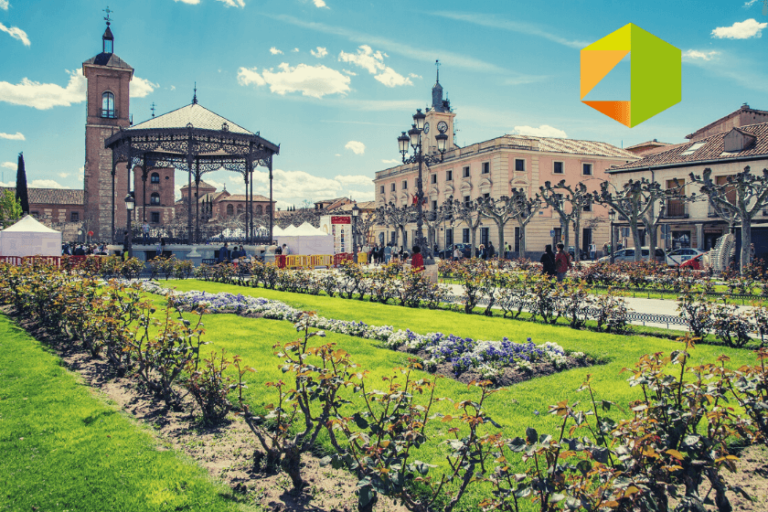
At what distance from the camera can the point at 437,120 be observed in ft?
164

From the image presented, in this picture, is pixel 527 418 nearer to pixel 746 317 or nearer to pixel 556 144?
pixel 746 317

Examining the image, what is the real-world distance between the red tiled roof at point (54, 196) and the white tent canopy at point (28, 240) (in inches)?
2107

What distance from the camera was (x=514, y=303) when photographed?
35.8 ft

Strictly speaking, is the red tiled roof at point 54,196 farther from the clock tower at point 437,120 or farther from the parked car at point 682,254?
the parked car at point 682,254

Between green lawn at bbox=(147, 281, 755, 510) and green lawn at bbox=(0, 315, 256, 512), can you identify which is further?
green lawn at bbox=(147, 281, 755, 510)

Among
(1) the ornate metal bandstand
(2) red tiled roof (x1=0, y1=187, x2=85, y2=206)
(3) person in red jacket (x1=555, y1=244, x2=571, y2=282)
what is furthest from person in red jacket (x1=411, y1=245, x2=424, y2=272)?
(2) red tiled roof (x1=0, y1=187, x2=85, y2=206)

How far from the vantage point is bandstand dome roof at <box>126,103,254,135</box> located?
21094 millimetres

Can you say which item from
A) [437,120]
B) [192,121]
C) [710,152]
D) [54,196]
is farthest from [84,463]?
[54,196]

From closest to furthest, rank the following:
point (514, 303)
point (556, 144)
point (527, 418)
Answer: point (527, 418) → point (514, 303) → point (556, 144)

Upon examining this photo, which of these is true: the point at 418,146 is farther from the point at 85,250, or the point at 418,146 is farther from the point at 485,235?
the point at 485,235

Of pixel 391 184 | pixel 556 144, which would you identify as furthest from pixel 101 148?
pixel 556 144

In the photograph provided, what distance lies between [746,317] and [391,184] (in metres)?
47.5

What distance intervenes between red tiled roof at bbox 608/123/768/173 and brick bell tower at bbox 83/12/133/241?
4615 centimetres

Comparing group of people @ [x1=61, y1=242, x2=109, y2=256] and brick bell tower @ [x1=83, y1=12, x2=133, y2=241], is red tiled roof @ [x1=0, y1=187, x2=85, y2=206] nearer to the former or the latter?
brick bell tower @ [x1=83, y1=12, x2=133, y2=241]
